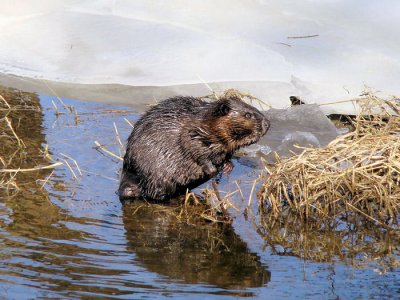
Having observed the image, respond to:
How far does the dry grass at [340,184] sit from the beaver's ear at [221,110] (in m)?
0.63

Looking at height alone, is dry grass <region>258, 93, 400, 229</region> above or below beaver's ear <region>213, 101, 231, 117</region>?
below

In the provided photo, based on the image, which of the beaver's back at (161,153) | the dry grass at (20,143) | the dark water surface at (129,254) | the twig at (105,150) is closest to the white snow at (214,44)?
the dry grass at (20,143)

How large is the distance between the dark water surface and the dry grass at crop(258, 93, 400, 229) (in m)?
0.29

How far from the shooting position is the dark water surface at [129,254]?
471 centimetres

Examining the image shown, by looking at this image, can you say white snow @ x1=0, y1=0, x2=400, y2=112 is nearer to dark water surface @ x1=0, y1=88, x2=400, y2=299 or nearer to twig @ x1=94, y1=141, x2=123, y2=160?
twig @ x1=94, y1=141, x2=123, y2=160

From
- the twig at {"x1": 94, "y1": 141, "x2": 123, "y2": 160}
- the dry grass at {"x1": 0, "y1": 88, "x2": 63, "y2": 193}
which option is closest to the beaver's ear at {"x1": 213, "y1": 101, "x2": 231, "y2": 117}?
the twig at {"x1": 94, "y1": 141, "x2": 123, "y2": 160}

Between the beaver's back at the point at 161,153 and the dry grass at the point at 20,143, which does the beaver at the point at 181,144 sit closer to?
the beaver's back at the point at 161,153

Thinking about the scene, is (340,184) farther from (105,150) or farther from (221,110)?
(105,150)

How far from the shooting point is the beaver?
660cm

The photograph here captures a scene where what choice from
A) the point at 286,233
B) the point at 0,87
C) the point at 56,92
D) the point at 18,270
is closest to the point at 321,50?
the point at 56,92

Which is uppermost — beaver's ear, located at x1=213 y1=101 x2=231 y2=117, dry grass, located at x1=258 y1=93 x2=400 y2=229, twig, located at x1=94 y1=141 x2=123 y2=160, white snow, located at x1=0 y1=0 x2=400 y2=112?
beaver's ear, located at x1=213 y1=101 x2=231 y2=117

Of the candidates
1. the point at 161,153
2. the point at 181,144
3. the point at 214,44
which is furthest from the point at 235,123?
the point at 214,44

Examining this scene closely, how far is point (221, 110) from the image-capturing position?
264 inches

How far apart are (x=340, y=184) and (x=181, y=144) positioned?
4.16 ft
